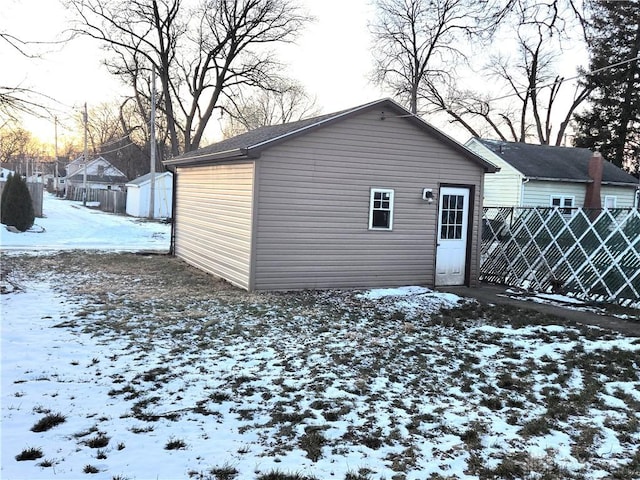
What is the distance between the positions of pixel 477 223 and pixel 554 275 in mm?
1936

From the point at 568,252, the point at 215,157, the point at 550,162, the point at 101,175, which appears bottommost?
the point at 568,252

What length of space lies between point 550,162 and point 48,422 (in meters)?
23.1

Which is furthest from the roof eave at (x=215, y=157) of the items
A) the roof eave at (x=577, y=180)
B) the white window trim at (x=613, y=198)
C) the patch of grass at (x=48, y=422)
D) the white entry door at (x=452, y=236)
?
the white window trim at (x=613, y=198)

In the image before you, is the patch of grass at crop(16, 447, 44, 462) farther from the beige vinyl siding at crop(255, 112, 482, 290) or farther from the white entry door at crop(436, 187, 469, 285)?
the white entry door at crop(436, 187, 469, 285)

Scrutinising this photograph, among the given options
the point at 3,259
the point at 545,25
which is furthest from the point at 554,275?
the point at 3,259

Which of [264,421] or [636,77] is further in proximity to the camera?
[636,77]

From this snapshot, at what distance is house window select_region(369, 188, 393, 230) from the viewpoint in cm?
1067

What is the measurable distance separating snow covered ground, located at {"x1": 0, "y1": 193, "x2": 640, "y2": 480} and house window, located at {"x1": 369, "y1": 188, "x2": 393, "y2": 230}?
253 cm

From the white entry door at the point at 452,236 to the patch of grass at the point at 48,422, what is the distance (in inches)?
346

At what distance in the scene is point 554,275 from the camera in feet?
34.8

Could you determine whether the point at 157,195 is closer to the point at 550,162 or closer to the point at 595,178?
the point at 550,162

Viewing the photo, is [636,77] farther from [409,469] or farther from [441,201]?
[409,469]

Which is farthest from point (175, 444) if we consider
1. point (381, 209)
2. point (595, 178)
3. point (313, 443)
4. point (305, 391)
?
point (595, 178)

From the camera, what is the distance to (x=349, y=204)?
10.4 metres
